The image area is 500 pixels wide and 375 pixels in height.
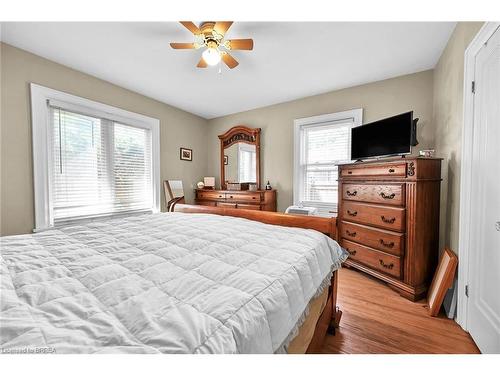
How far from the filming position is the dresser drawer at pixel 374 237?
2066mm

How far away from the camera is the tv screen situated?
222cm

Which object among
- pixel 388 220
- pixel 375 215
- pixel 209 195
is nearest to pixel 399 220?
pixel 388 220

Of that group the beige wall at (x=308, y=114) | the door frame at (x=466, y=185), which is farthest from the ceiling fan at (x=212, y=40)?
the beige wall at (x=308, y=114)

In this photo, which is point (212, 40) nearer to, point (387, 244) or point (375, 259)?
point (387, 244)

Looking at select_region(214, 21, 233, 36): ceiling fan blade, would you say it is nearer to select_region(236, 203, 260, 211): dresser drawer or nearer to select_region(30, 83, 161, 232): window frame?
select_region(30, 83, 161, 232): window frame

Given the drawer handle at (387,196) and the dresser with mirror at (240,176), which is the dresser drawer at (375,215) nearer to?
the drawer handle at (387,196)

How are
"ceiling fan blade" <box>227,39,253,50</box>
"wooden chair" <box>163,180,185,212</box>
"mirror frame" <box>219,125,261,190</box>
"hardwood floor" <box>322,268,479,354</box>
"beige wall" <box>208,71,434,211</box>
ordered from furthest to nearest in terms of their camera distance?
"mirror frame" <box>219,125,261,190</box>, "wooden chair" <box>163,180,185,212</box>, "beige wall" <box>208,71,434,211</box>, "ceiling fan blade" <box>227,39,253,50</box>, "hardwood floor" <box>322,268,479,354</box>

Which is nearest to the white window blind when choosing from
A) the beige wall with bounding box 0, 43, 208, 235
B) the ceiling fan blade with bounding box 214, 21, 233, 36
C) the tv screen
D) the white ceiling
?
the beige wall with bounding box 0, 43, 208, 235

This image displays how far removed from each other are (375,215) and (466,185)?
79cm

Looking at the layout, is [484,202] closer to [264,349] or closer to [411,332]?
[411,332]

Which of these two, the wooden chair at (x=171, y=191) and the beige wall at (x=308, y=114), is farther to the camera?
the wooden chair at (x=171, y=191)

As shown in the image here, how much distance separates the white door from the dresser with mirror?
2518 millimetres

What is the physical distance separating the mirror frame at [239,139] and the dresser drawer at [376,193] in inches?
69.9
